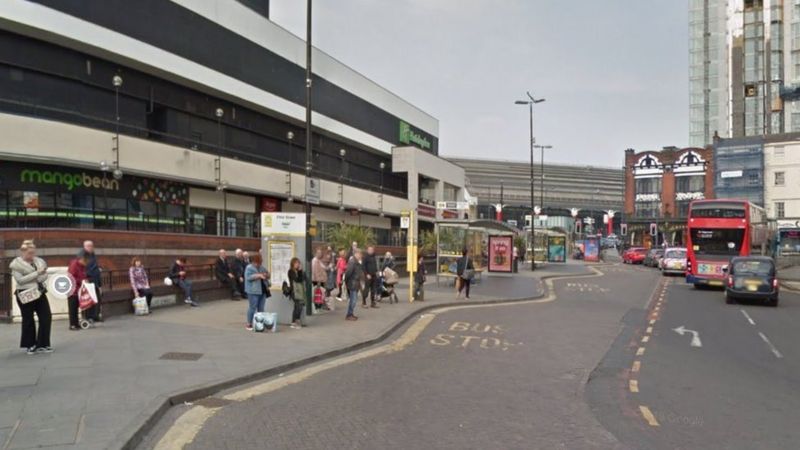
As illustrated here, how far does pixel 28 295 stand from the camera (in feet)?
32.6

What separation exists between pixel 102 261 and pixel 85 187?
548 cm

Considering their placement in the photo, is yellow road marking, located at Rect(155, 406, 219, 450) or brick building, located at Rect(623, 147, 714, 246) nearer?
yellow road marking, located at Rect(155, 406, 219, 450)

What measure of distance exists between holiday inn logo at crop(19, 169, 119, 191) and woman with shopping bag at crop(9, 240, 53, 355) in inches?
457

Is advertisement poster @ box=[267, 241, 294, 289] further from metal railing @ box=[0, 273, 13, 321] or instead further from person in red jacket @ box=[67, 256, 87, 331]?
metal railing @ box=[0, 273, 13, 321]

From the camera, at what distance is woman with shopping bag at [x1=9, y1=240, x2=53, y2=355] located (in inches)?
391

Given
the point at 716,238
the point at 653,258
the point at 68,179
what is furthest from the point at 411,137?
the point at 68,179

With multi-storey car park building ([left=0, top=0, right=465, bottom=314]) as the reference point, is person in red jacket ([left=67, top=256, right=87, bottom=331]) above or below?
below

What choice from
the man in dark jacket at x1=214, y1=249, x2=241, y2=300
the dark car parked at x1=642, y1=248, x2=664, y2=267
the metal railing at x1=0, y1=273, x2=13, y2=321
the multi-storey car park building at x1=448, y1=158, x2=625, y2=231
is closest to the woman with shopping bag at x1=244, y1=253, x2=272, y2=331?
the metal railing at x1=0, y1=273, x2=13, y2=321

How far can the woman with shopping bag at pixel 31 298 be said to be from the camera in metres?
9.93

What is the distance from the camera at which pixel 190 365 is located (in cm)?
975

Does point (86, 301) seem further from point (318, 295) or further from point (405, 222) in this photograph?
point (405, 222)

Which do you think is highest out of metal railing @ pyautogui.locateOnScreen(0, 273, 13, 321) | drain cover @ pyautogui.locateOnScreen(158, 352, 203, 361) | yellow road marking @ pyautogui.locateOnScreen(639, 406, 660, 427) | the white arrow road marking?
metal railing @ pyautogui.locateOnScreen(0, 273, 13, 321)

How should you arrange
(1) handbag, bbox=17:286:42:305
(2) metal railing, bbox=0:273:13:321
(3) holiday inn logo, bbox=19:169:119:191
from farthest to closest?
1. (3) holiday inn logo, bbox=19:169:119:191
2. (2) metal railing, bbox=0:273:13:321
3. (1) handbag, bbox=17:286:42:305

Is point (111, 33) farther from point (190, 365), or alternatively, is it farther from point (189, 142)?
point (190, 365)
